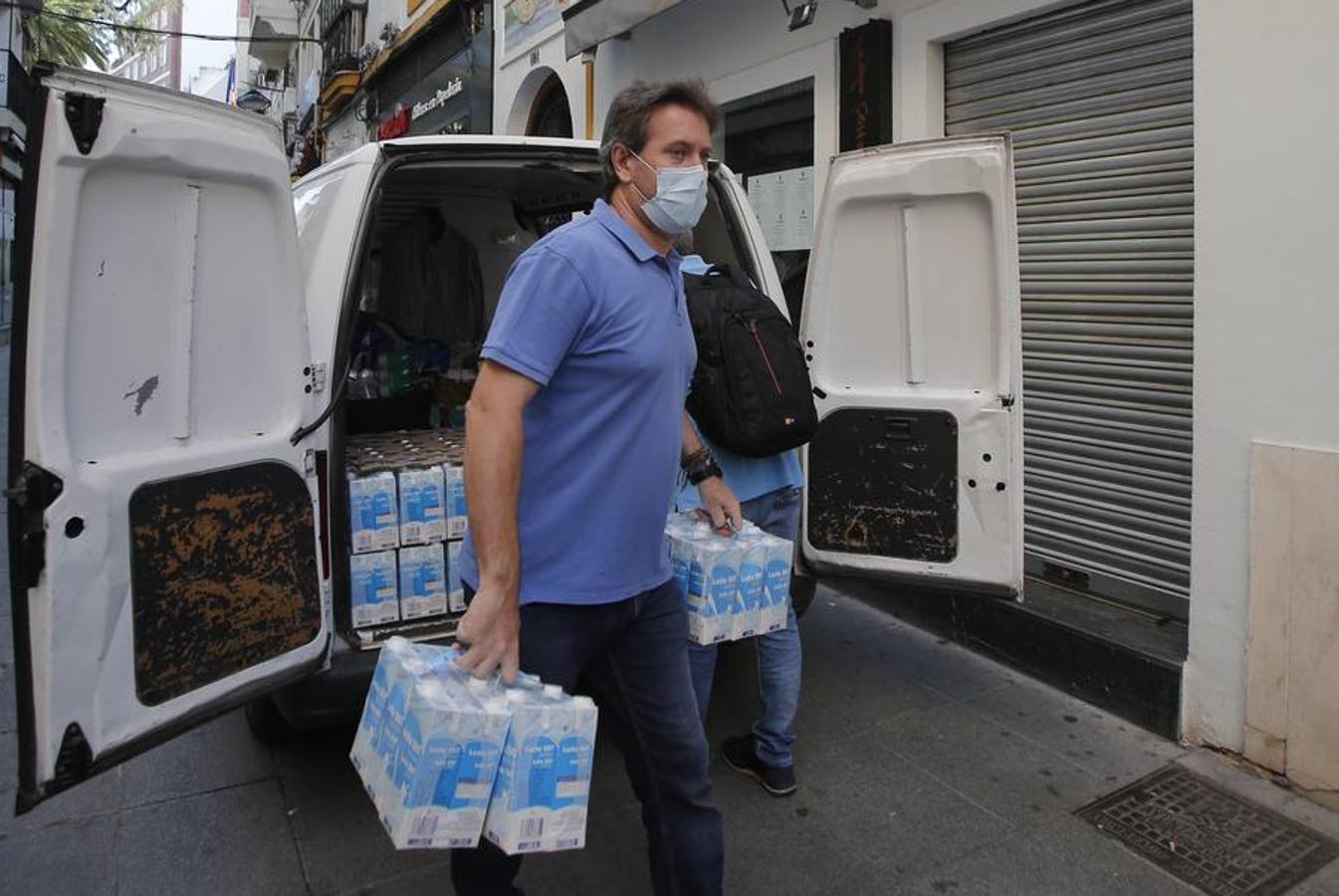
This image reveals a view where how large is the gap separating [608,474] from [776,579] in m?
0.81

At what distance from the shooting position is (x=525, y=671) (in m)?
1.83

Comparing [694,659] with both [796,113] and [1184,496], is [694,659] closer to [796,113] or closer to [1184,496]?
[1184,496]

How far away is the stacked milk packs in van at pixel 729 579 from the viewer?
7.63 feet

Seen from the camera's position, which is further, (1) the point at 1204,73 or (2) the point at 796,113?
(2) the point at 796,113

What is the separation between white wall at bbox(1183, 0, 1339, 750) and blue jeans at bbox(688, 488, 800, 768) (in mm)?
1506

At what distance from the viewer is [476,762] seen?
1596 millimetres

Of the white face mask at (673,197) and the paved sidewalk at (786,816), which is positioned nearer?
the white face mask at (673,197)

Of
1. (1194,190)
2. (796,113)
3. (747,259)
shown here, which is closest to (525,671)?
(747,259)

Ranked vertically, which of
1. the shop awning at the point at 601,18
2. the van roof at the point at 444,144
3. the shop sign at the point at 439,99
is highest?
the shop sign at the point at 439,99

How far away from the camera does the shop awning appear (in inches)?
239

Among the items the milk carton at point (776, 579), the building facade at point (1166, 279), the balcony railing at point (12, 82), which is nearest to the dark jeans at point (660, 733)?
the milk carton at point (776, 579)

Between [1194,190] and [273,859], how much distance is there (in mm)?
3753

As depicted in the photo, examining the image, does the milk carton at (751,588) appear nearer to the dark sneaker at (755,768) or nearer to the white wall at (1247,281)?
the dark sneaker at (755,768)

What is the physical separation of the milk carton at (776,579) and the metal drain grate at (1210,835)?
4.35 feet
